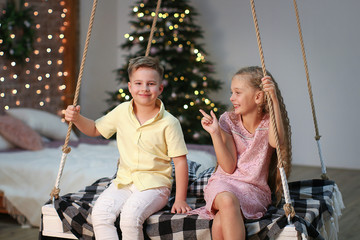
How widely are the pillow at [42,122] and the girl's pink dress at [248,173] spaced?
98.9 inches

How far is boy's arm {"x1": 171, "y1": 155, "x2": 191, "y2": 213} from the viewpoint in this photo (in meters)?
2.02

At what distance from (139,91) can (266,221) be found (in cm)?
73

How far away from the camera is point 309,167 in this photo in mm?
5559

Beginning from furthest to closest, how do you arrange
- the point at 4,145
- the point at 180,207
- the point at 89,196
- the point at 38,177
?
the point at 4,145, the point at 38,177, the point at 89,196, the point at 180,207

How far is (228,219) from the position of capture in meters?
1.81

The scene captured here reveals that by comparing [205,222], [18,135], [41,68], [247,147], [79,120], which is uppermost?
[41,68]

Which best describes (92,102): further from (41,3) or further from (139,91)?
(139,91)

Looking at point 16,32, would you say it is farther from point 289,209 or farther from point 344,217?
point 289,209

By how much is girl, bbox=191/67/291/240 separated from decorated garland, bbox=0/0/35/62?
9.32ft

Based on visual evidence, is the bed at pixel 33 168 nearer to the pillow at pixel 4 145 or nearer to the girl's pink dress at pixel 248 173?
the pillow at pixel 4 145

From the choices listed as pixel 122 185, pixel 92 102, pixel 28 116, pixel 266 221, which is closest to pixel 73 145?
pixel 28 116

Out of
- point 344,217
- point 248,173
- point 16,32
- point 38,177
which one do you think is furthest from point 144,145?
point 16,32

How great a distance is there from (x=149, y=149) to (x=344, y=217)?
1932 mm

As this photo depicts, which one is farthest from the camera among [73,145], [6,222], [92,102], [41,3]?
[92,102]
